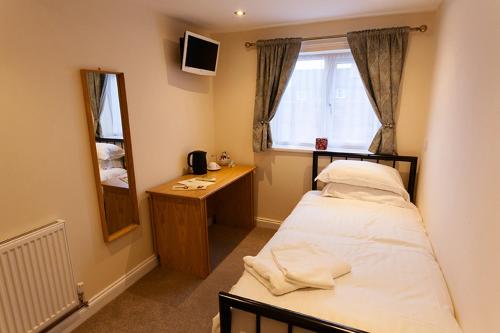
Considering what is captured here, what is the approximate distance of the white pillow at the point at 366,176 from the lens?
2.44 m

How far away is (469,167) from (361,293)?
2.51 feet

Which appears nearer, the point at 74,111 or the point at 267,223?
the point at 74,111

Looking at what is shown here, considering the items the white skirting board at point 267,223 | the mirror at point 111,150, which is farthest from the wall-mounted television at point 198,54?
the white skirting board at point 267,223

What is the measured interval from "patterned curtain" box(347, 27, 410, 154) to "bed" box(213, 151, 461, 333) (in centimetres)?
101

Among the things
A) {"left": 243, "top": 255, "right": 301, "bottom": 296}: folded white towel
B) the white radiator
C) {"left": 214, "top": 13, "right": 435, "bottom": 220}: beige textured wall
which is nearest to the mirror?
the white radiator

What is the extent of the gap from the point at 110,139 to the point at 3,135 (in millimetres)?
703

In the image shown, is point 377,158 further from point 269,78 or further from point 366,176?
point 269,78

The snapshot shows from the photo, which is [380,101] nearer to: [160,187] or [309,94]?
[309,94]

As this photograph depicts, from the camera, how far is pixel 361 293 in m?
1.30

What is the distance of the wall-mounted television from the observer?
2.65 meters

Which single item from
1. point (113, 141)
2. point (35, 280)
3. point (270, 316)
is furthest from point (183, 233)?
point (270, 316)

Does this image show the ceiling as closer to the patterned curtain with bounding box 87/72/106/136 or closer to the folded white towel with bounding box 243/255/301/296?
the patterned curtain with bounding box 87/72/106/136

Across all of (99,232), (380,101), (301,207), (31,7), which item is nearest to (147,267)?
(99,232)

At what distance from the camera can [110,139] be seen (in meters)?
2.17
